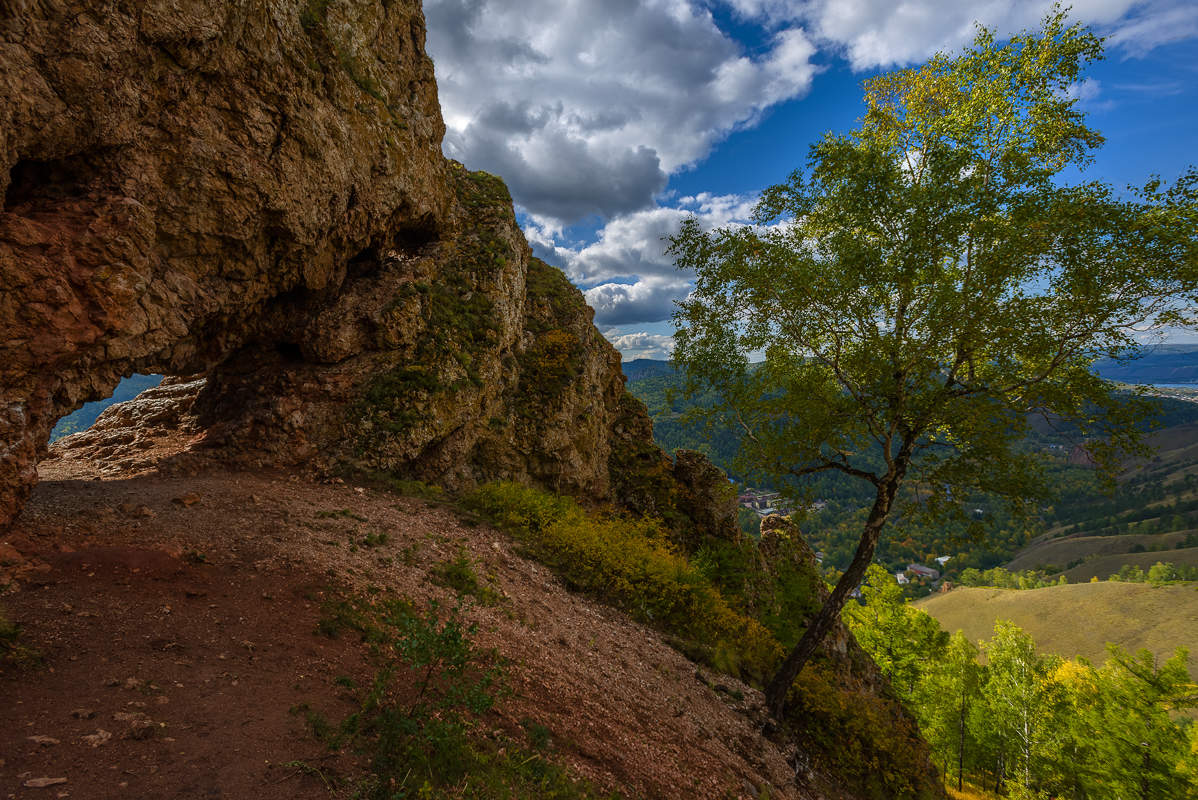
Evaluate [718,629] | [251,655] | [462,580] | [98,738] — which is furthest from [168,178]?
[718,629]

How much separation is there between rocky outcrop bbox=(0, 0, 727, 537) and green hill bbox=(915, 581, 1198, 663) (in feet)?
319

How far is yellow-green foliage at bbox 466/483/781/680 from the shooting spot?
11633 millimetres

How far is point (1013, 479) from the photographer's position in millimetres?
8906

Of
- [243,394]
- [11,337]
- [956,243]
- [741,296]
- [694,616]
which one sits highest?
[956,243]

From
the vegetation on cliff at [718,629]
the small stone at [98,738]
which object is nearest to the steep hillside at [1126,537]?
the vegetation on cliff at [718,629]

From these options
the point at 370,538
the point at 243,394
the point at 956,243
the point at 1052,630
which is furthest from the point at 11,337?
the point at 1052,630

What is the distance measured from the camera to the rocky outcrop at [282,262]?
6941 millimetres

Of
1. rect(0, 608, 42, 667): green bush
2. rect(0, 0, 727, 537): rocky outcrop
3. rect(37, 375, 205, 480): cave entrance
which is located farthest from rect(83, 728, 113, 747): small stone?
rect(37, 375, 205, 480): cave entrance

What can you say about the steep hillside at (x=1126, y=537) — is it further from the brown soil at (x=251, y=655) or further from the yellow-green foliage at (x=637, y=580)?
the brown soil at (x=251, y=655)

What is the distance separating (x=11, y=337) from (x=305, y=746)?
23.7ft

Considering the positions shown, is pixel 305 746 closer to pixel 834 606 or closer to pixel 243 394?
pixel 834 606

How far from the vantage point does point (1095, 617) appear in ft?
314

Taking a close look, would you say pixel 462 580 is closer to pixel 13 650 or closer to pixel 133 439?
pixel 13 650

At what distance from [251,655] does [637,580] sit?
29.0 ft
